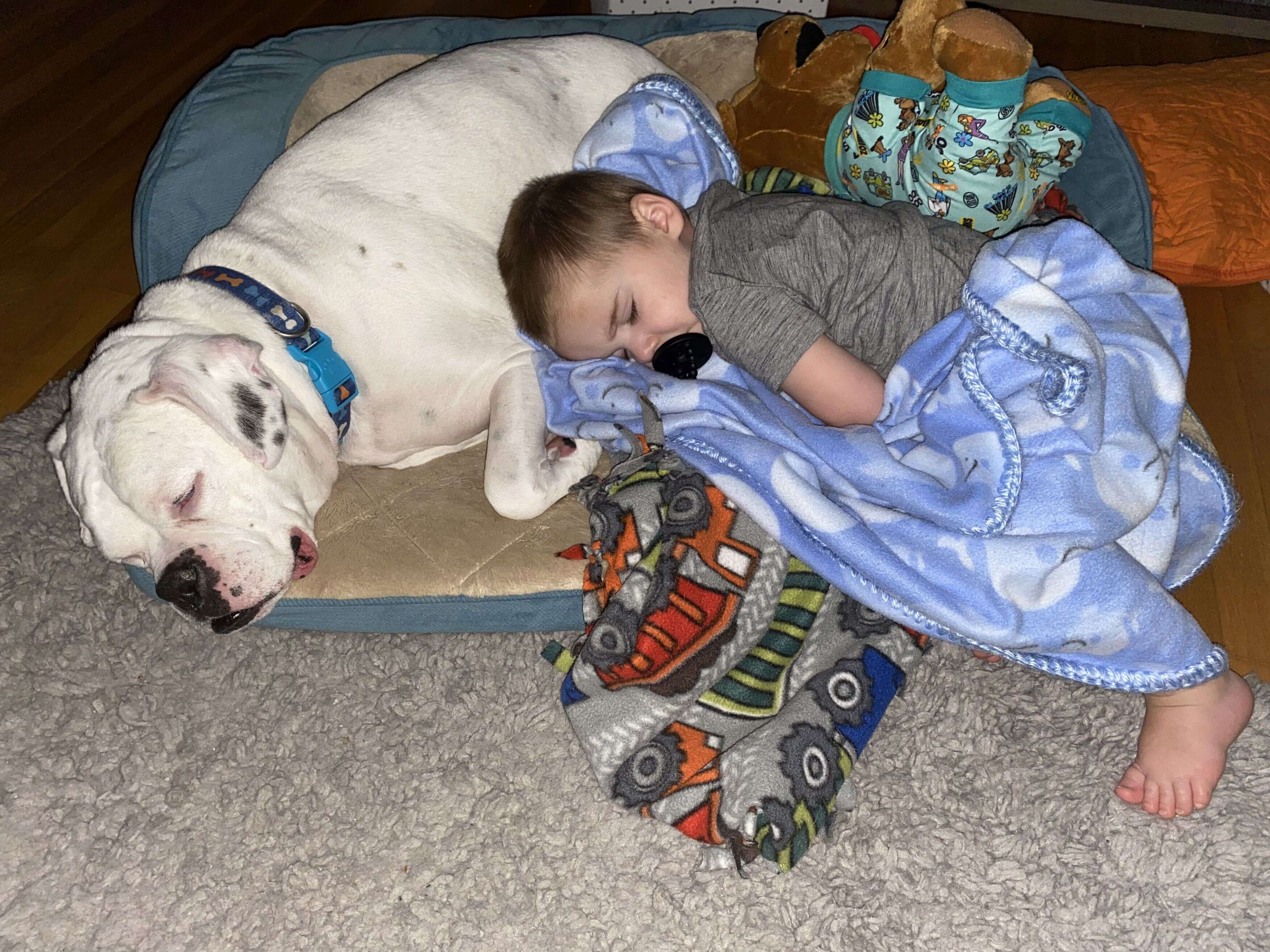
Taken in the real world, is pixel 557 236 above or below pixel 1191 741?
above

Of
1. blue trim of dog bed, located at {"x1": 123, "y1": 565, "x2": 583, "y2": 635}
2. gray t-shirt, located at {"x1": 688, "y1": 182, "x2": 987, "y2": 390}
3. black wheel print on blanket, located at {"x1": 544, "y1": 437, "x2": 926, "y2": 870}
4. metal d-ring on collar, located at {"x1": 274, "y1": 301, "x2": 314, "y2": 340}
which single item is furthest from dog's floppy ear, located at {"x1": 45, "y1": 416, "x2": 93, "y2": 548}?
gray t-shirt, located at {"x1": 688, "y1": 182, "x2": 987, "y2": 390}

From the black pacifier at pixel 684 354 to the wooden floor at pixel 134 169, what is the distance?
43.3 inches

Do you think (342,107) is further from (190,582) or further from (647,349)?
(190,582)

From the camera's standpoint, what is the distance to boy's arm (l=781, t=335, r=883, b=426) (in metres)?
1.74

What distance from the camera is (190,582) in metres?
1.61

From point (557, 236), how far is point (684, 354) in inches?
12.6

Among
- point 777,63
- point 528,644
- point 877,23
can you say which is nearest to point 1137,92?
point 877,23

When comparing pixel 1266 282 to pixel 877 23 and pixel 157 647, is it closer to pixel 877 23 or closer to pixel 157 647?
pixel 877 23

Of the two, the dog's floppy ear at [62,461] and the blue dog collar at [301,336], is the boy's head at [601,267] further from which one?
the dog's floppy ear at [62,461]

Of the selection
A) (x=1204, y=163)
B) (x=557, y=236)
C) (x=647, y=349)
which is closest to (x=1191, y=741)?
(x=647, y=349)

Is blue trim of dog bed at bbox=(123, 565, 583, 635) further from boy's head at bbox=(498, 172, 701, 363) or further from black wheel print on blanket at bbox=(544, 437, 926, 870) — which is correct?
boy's head at bbox=(498, 172, 701, 363)

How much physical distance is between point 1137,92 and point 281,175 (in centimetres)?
242

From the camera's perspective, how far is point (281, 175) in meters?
2.06

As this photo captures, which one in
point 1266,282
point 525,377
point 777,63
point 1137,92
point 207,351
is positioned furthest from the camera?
point 1137,92
